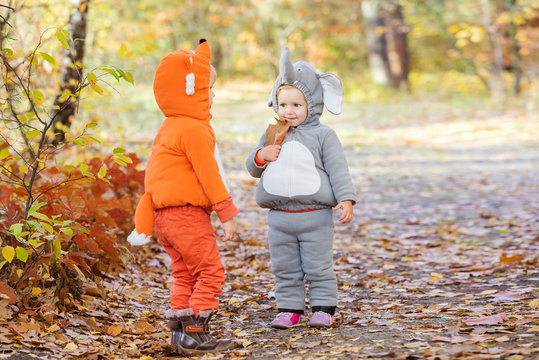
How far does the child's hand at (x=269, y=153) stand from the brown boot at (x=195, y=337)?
1036 mm

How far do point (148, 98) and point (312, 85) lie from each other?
46.3 ft

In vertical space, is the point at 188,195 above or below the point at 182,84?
below

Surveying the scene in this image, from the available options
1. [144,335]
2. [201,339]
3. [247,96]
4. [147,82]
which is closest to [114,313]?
[144,335]

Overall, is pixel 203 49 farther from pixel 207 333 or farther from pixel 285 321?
pixel 285 321

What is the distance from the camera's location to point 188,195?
349 cm

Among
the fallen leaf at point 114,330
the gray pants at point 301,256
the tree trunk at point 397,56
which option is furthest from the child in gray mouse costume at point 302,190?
the tree trunk at point 397,56

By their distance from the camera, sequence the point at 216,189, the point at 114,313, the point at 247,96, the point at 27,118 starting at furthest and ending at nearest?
1. the point at 247,96
2. the point at 114,313
3. the point at 27,118
4. the point at 216,189

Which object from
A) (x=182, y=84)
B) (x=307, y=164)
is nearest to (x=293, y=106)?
(x=307, y=164)

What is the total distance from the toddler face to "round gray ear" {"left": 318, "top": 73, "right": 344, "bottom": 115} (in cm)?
16

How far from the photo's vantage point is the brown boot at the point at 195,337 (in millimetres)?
3535

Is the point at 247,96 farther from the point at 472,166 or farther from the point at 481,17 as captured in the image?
the point at 472,166

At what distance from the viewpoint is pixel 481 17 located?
20.7 meters

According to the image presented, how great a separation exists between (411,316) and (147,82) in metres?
17.6

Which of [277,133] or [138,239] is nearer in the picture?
[138,239]
